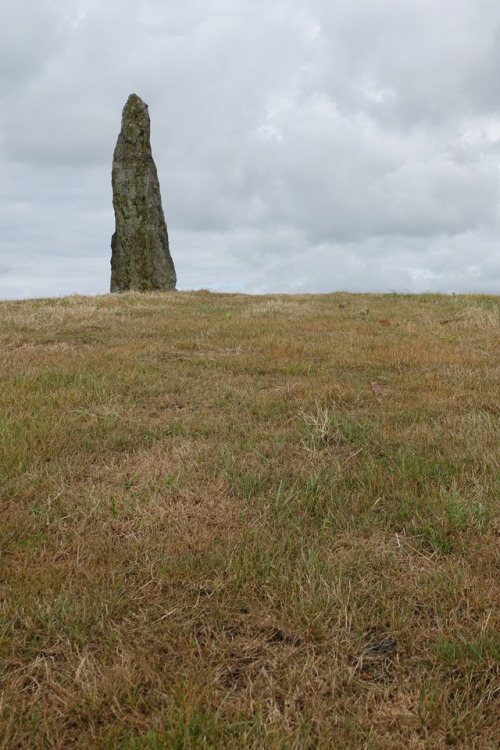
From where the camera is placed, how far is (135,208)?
60.5 feet

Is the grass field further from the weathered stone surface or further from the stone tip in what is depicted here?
the stone tip

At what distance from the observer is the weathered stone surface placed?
18.5 meters

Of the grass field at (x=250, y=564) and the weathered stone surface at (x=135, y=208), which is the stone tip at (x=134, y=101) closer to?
the weathered stone surface at (x=135, y=208)

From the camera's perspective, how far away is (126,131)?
731 inches

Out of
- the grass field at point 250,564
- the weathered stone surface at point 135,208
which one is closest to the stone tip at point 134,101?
the weathered stone surface at point 135,208

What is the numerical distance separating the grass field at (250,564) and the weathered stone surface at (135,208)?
13.3 m

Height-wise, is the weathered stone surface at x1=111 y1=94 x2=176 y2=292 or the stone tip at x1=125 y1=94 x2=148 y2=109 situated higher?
the stone tip at x1=125 y1=94 x2=148 y2=109

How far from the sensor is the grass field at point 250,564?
1928 mm

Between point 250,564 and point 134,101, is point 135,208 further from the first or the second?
point 250,564

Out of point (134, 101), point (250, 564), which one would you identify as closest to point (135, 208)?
point (134, 101)

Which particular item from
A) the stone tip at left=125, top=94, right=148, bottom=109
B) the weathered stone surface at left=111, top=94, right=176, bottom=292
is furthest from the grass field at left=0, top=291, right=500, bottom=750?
the stone tip at left=125, top=94, right=148, bottom=109

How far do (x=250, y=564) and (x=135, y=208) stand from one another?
1744 centimetres

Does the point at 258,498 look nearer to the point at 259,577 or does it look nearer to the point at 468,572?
the point at 259,577

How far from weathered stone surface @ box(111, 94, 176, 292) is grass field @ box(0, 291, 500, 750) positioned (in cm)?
1329
